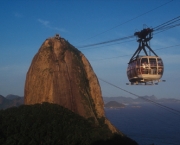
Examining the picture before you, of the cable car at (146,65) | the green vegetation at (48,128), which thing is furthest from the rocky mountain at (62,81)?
the cable car at (146,65)

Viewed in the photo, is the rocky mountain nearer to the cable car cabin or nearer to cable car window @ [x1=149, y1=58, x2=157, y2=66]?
the cable car cabin

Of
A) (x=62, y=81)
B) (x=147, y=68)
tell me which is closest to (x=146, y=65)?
(x=147, y=68)

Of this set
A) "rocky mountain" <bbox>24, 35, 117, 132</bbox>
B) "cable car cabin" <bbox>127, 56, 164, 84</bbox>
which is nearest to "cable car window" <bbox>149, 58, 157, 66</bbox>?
"cable car cabin" <bbox>127, 56, 164, 84</bbox>

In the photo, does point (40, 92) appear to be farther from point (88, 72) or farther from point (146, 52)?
point (146, 52)

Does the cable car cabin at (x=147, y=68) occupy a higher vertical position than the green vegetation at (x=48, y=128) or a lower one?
higher

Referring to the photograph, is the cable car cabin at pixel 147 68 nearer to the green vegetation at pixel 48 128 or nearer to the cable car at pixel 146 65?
the cable car at pixel 146 65
